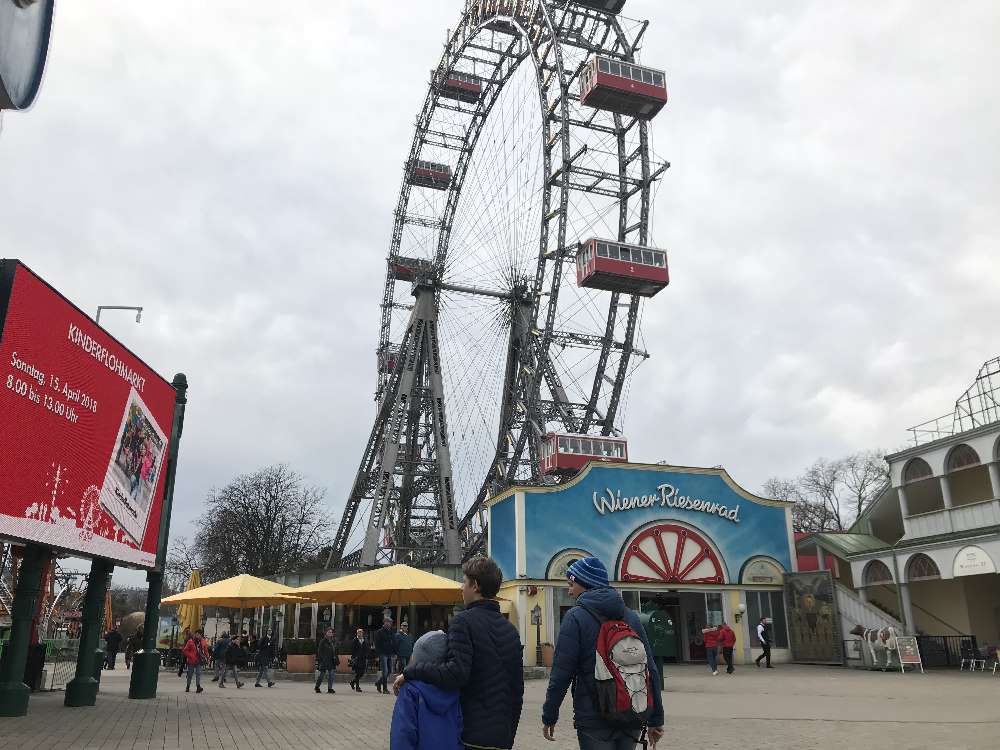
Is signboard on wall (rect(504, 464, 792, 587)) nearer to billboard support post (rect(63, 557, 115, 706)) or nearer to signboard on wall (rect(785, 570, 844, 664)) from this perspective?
signboard on wall (rect(785, 570, 844, 664))

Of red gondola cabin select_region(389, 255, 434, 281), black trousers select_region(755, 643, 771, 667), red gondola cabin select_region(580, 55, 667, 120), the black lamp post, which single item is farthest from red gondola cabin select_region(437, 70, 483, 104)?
black trousers select_region(755, 643, 771, 667)

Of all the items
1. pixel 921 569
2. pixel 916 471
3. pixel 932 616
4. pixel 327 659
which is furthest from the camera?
pixel 932 616

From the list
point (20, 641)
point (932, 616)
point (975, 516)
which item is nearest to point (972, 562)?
point (975, 516)

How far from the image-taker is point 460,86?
39.2m

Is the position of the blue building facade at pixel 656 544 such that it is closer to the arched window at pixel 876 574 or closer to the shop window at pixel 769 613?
the shop window at pixel 769 613

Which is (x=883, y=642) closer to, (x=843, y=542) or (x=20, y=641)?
(x=843, y=542)

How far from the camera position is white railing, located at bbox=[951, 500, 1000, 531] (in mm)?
21156

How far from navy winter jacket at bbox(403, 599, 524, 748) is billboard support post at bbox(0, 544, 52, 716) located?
9.34 m

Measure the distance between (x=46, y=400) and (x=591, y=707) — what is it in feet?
29.1

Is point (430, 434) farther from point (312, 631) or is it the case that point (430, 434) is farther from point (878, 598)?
point (878, 598)

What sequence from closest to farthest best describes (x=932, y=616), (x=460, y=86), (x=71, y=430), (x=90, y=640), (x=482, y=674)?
(x=482, y=674), (x=71, y=430), (x=90, y=640), (x=932, y=616), (x=460, y=86)

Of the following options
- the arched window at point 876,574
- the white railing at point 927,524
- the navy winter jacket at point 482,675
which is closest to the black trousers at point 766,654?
the arched window at point 876,574

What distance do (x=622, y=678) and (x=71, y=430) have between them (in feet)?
30.6

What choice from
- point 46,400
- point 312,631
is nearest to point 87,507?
point 46,400
